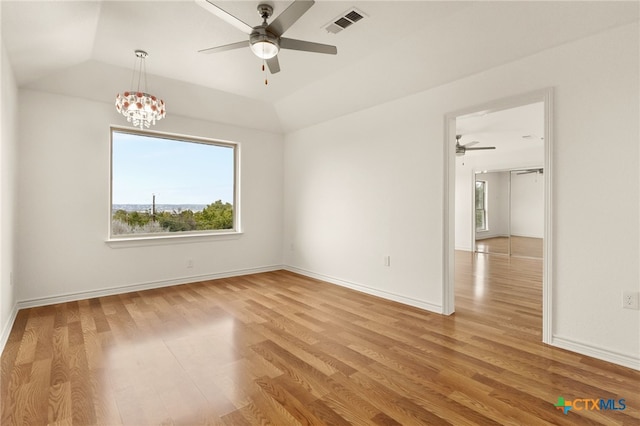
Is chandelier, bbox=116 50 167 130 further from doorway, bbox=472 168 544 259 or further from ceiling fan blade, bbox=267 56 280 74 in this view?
doorway, bbox=472 168 544 259

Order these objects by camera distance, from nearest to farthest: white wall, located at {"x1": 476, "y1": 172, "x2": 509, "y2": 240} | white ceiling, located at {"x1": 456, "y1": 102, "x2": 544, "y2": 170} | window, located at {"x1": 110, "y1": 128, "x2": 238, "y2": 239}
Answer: window, located at {"x1": 110, "y1": 128, "x2": 238, "y2": 239}, white ceiling, located at {"x1": 456, "y1": 102, "x2": 544, "y2": 170}, white wall, located at {"x1": 476, "y1": 172, "x2": 509, "y2": 240}

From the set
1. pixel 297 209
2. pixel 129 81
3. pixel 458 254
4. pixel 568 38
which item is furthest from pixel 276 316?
pixel 458 254

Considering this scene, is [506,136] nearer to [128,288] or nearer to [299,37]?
[299,37]

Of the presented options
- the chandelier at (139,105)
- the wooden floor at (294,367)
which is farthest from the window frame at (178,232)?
the chandelier at (139,105)

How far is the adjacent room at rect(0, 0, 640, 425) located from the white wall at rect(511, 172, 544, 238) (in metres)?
4.50

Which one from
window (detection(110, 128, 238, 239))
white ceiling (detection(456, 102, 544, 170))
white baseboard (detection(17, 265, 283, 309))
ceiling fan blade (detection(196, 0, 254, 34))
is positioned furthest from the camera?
white ceiling (detection(456, 102, 544, 170))

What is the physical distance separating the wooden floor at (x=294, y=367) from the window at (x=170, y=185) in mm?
1354

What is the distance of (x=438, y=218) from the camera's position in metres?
3.66

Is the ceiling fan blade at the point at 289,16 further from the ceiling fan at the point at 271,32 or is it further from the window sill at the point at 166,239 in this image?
the window sill at the point at 166,239

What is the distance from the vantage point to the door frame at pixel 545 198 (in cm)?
276

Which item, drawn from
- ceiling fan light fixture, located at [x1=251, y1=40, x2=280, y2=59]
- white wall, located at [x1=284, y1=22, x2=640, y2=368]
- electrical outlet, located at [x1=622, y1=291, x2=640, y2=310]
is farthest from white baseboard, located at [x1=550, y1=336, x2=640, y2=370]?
ceiling fan light fixture, located at [x1=251, y1=40, x2=280, y2=59]

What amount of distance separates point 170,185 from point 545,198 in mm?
5007

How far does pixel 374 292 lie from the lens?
4379mm

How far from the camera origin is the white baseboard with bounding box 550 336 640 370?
2.36 meters
